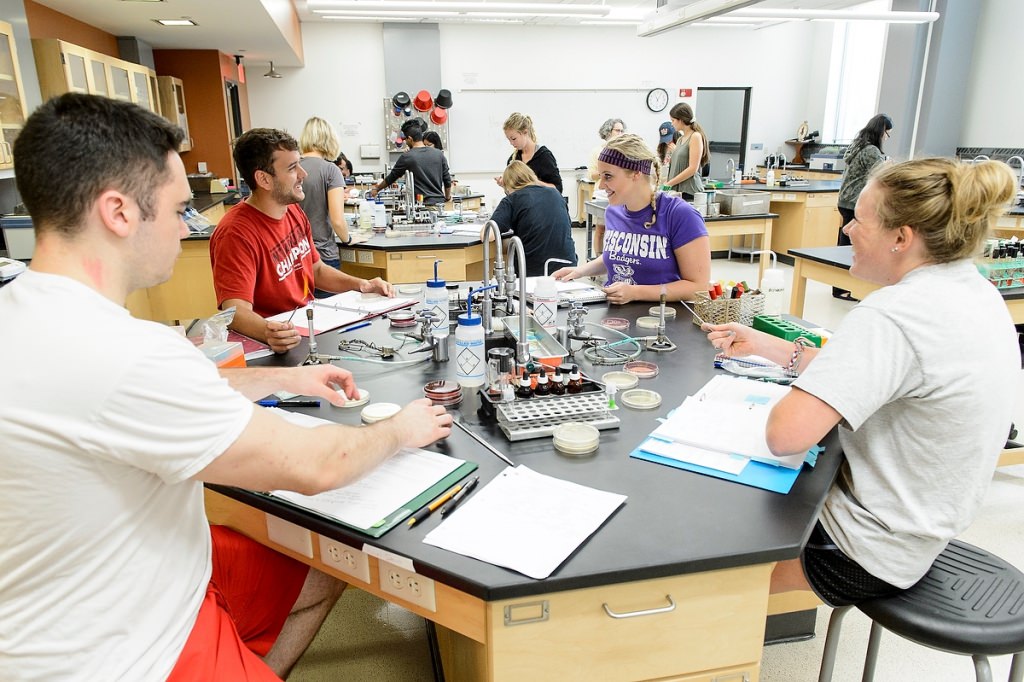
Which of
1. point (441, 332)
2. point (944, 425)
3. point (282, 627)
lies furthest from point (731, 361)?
point (282, 627)

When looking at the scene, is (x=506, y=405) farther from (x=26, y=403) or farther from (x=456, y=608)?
(x=26, y=403)

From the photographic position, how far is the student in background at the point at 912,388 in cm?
118

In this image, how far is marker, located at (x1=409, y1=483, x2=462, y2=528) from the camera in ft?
3.74

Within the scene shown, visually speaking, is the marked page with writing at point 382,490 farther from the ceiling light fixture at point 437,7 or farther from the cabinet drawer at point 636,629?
the ceiling light fixture at point 437,7

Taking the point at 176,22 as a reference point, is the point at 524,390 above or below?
below

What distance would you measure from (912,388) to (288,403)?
1.33 meters

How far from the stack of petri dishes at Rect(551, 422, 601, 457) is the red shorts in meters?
0.67

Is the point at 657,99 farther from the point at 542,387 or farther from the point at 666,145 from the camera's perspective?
the point at 542,387

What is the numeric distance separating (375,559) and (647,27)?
5.20 metres

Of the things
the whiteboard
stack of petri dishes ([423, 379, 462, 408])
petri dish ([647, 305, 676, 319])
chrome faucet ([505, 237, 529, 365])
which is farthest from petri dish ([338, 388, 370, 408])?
the whiteboard

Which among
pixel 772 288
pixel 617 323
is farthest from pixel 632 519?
pixel 772 288

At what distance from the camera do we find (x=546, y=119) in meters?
9.61

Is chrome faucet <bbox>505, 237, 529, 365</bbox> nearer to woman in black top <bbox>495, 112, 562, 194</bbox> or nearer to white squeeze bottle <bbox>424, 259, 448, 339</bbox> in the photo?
white squeeze bottle <bbox>424, 259, 448, 339</bbox>

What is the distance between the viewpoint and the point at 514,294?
2557 millimetres
